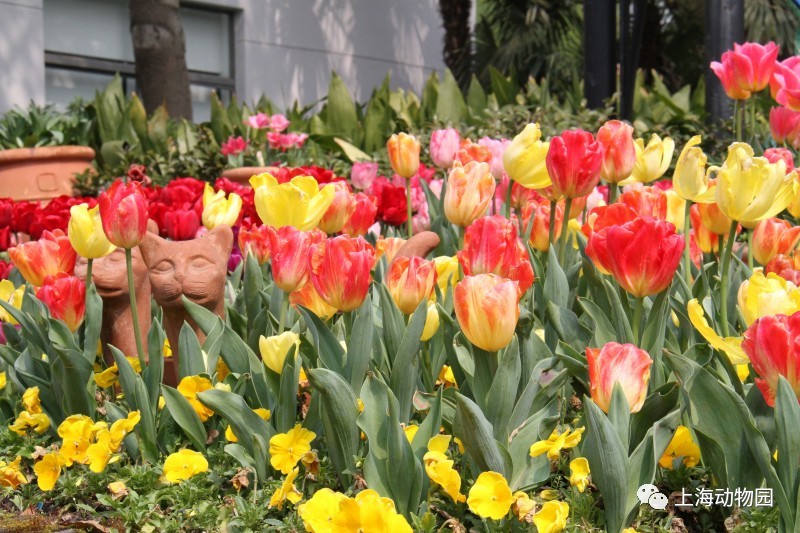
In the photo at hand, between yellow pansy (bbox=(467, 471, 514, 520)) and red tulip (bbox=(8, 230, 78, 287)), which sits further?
red tulip (bbox=(8, 230, 78, 287))

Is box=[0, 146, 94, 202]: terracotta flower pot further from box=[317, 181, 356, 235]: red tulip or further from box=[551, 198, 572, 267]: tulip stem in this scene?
box=[551, 198, 572, 267]: tulip stem

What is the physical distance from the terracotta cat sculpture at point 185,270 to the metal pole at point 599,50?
16.2 ft

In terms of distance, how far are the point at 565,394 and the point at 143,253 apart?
0.84m

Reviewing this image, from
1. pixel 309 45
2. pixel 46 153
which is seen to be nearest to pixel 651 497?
pixel 46 153

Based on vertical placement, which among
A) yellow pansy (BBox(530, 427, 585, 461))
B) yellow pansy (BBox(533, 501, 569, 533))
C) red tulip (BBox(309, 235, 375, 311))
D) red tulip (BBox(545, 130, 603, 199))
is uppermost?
red tulip (BBox(545, 130, 603, 199))

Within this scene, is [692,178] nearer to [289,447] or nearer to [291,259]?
[291,259]

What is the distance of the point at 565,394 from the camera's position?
5.66 ft

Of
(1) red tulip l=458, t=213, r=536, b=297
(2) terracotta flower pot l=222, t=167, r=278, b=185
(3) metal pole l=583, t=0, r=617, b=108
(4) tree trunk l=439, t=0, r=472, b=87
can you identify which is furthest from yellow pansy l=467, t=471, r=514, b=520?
(4) tree trunk l=439, t=0, r=472, b=87

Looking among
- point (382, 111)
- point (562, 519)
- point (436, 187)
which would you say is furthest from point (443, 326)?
point (382, 111)

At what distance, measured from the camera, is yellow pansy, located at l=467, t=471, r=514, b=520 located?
1258mm

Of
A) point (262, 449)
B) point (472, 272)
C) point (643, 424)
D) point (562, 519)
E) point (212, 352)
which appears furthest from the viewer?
point (212, 352)

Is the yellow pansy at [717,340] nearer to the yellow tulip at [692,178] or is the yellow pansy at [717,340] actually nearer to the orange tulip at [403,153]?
the yellow tulip at [692,178]

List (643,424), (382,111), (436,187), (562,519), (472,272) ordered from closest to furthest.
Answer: (562,519) < (643,424) < (472,272) < (436,187) < (382,111)

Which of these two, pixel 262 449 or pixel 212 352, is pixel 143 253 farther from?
pixel 262 449
